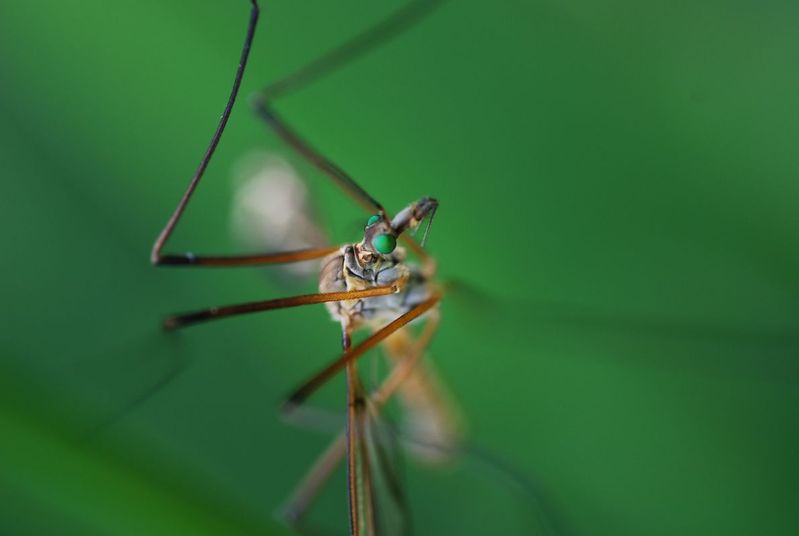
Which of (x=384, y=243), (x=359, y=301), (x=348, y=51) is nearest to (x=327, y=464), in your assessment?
(x=359, y=301)

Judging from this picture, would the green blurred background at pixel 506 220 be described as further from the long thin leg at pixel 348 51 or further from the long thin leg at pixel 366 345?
the long thin leg at pixel 366 345

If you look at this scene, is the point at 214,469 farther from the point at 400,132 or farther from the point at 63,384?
the point at 400,132

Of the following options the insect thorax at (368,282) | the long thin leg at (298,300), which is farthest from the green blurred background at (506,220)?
the long thin leg at (298,300)

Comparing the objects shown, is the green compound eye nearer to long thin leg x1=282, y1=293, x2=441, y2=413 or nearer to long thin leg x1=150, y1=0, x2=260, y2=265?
long thin leg x1=282, y1=293, x2=441, y2=413

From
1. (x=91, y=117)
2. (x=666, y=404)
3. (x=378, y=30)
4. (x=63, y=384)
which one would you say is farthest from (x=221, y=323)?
(x=666, y=404)

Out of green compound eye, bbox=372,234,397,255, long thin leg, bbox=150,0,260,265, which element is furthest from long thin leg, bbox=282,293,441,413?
long thin leg, bbox=150,0,260,265

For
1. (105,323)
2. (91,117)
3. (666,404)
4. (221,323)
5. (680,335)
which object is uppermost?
(680,335)

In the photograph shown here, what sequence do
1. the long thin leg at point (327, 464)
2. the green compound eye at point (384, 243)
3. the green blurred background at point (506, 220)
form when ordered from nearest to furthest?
the green compound eye at point (384, 243) < the long thin leg at point (327, 464) < the green blurred background at point (506, 220)
